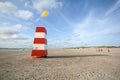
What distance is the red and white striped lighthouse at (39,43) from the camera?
324 inches

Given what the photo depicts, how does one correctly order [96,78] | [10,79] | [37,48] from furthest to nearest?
[37,48]
[96,78]
[10,79]

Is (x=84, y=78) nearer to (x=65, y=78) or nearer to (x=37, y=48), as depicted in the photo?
(x=65, y=78)

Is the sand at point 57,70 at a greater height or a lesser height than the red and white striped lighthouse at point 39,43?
lesser

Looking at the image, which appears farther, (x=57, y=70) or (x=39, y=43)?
(x=39, y=43)

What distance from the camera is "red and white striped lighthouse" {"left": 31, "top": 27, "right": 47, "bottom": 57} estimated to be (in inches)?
324

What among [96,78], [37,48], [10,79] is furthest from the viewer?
[37,48]

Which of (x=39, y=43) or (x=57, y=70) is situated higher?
(x=39, y=43)

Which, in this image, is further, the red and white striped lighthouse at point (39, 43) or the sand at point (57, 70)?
the red and white striped lighthouse at point (39, 43)

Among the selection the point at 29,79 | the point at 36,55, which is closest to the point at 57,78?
the point at 29,79

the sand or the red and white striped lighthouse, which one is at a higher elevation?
the red and white striped lighthouse

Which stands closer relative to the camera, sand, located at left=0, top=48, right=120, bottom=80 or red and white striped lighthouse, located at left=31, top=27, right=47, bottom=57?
sand, located at left=0, top=48, right=120, bottom=80

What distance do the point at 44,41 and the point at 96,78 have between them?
5.76 m

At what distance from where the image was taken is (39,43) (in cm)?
841

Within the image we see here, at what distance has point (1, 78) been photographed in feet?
11.1
